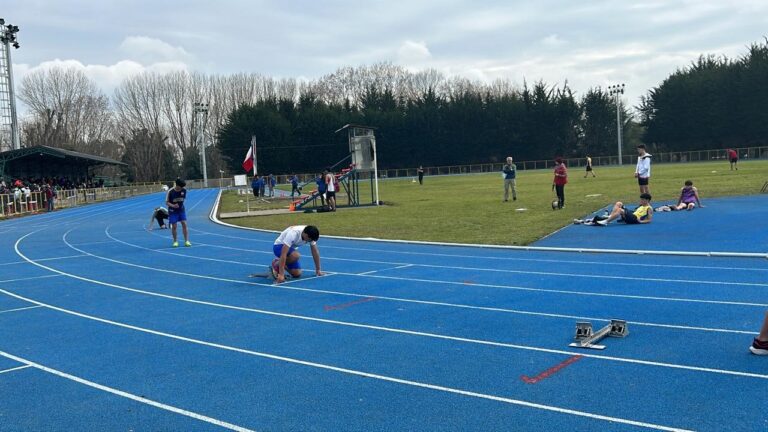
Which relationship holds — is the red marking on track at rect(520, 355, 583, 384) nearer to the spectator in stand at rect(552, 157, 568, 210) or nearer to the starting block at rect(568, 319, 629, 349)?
the starting block at rect(568, 319, 629, 349)

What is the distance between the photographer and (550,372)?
222 inches

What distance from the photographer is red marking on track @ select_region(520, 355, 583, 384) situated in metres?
5.46

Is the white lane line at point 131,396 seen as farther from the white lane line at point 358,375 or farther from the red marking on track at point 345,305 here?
the red marking on track at point 345,305

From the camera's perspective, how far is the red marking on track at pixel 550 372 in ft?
17.9

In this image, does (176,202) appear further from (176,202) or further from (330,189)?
(330,189)

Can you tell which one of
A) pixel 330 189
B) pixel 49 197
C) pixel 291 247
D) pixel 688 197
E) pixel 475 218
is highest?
pixel 49 197

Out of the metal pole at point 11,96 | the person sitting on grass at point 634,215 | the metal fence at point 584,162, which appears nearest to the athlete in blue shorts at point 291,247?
the person sitting on grass at point 634,215

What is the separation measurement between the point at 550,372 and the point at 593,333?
122 cm

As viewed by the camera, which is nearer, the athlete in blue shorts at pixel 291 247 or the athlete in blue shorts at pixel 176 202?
the athlete in blue shorts at pixel 291 247

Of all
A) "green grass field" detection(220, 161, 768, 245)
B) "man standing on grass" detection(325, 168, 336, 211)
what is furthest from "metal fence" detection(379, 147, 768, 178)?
"man standing on grass" detection(325, 168, 336, 211)

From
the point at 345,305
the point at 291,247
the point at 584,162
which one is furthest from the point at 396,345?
the point at 584,162

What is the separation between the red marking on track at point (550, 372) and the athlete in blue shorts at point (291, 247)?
5.02 meters

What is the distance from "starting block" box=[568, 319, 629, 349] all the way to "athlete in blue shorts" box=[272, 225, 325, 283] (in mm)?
4741

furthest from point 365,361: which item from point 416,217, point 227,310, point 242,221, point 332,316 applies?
point 242,221
